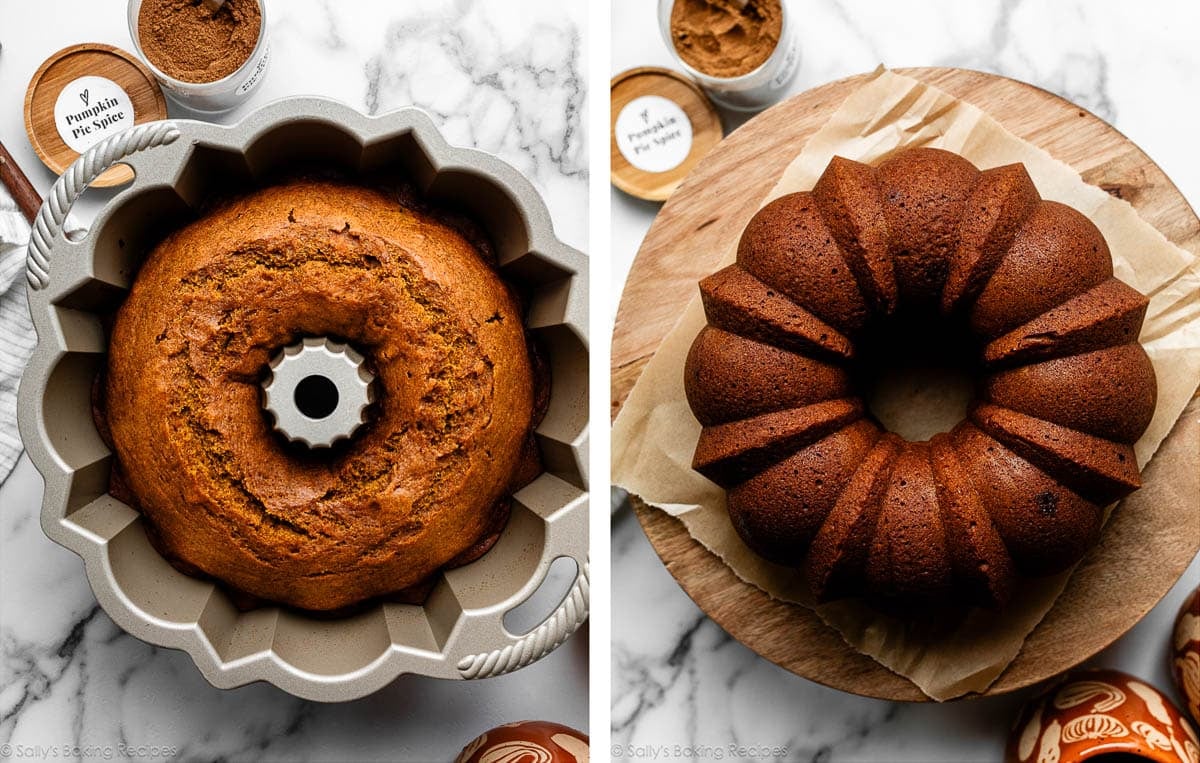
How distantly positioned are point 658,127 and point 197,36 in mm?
596

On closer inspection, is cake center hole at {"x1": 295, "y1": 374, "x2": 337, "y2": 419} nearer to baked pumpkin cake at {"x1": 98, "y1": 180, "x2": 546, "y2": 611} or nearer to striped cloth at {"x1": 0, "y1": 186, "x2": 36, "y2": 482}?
baked pumpkin cake at {"x1": 98, "y1": 180, "x2": 546, "y2": 611}

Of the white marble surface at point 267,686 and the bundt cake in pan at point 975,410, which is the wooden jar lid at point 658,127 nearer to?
the white marble surface at point 267,686

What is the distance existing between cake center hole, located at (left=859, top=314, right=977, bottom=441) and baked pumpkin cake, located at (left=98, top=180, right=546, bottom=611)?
1.46ft

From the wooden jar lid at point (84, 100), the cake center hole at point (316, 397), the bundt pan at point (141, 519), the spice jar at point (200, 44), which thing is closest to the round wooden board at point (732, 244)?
the bundt pan at point (141, 519)

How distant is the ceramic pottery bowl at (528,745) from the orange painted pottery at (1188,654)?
2.38 feet

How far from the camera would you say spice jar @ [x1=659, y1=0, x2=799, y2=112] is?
4.85 feet

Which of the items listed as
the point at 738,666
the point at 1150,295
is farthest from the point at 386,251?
the point at 1150,295

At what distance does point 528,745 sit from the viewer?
131 centimetres

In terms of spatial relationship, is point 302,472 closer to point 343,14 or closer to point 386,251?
point 386,251

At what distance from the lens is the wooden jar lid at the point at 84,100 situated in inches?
57.1

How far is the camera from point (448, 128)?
4.94 feet

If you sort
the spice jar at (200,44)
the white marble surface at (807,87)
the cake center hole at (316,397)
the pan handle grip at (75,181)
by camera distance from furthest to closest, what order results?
the white marble surface at (807,87), the spice jar at (200,44), the cake center hole at (316,397), the pan handle grip at (75,181)

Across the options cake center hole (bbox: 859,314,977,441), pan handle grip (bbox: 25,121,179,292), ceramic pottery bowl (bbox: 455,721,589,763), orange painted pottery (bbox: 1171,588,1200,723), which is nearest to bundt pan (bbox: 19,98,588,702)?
pan handle grip (bbox: 25,121,179,292)

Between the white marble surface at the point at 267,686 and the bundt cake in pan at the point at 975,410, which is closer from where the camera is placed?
the bundt cake in pan at the point at 975,410
